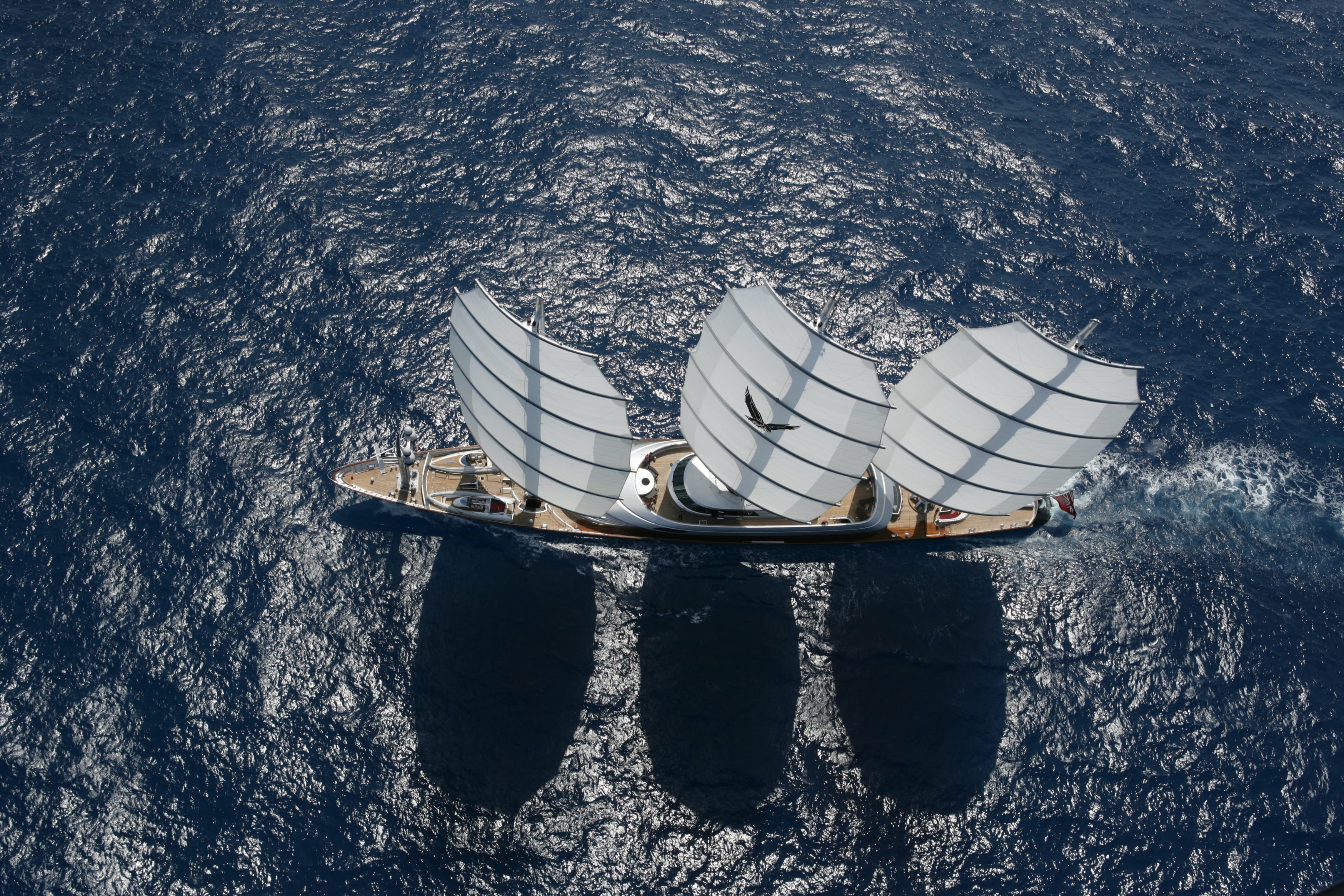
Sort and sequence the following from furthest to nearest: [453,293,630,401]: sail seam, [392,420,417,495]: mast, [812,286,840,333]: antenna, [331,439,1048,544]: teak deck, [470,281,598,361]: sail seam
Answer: [331,439,1048,544]: teak deck
[392,420,417,495]: mast
[812,286,840,333]: antenna
[453,293,630,401]: sail seam
[470,281,598,361]: sail seam

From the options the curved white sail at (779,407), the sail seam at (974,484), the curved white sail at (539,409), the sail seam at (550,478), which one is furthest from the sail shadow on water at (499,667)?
the sail seam at (974,484)

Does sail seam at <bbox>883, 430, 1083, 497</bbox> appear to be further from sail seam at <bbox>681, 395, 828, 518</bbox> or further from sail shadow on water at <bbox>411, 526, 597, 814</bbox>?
sail shadow on water at <bbox>411, 526, 597, 814</bbox>

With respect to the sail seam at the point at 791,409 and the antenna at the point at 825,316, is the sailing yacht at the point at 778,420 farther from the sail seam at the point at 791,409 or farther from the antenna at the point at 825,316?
the antenna at the point at 825,316

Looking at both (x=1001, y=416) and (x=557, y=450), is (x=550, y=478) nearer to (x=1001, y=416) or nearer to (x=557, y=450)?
(x=557, y=450)

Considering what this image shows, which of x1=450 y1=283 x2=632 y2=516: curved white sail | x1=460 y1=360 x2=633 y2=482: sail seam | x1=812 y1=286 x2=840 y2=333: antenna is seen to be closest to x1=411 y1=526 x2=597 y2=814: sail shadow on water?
x1=450 y1=283 x2=632 y2=516: curved white sail

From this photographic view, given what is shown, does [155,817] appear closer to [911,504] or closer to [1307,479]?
[911,504]

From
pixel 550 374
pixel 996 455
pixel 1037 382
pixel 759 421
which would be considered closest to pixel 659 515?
pixel 759 421

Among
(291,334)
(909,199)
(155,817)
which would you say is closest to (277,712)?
(155,817)
